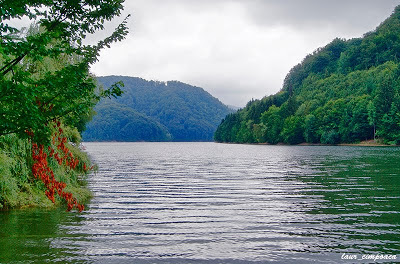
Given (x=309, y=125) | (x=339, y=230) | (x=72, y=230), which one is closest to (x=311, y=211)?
(x=339, y=230)

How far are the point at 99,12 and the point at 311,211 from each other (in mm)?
12623

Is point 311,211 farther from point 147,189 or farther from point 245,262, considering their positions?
point 147,189

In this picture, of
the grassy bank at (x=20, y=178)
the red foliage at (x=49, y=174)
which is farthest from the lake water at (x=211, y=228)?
the red foliage at (x=49, y=174)

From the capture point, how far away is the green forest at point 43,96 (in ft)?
32.9

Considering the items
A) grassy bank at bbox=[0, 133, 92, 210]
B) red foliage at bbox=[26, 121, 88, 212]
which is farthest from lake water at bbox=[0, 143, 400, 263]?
red foliage at bbox=[26, 121, 88, 212]

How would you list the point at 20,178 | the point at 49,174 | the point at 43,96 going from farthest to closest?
the point at 49,174
the point at 20,178
the point at 43,96

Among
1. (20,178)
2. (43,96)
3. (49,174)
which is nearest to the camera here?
(43,96)

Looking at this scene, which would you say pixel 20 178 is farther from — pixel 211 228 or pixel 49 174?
pixel 211 228

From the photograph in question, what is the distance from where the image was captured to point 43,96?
43.6 feet

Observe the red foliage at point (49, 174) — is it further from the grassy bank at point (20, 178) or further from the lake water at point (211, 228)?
the lake water at point (211, 228)

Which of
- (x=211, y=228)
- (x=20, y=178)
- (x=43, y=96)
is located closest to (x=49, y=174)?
(x=20, y=178)

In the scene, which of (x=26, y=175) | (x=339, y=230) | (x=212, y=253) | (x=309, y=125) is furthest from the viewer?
(x=309, y=125)

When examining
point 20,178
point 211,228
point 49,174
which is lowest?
point 211,228

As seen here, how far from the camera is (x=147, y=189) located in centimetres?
2677
